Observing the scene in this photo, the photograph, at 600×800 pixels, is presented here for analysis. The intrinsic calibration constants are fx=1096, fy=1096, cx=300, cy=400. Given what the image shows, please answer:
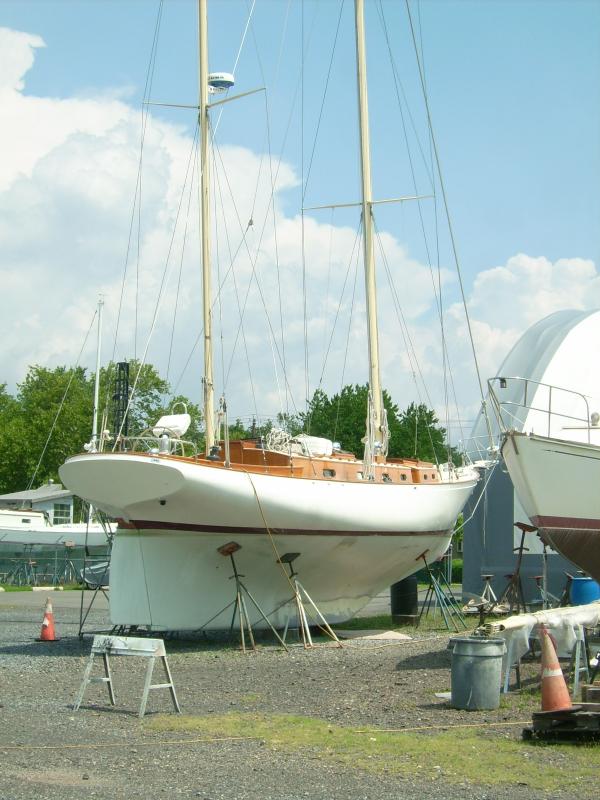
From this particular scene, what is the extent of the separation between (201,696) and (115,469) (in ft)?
19.3

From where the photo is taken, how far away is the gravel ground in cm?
879

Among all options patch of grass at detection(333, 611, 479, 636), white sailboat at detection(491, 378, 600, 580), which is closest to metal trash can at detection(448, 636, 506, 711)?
white sailboat at detection(491, 378, 600, 580)

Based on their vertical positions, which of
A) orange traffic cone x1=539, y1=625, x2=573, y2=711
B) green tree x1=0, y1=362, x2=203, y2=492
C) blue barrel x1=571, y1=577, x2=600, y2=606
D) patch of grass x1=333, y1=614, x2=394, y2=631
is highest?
green tree x1=0, y1=362, x2=203, y2=492

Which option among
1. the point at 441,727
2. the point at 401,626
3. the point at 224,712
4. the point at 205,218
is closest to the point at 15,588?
the point at 401,626

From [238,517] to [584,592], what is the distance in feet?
24.5

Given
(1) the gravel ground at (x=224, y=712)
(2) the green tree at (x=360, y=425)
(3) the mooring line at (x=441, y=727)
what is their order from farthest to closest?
1. (2) the green tree at (x=360, y=425)
2. (3) the mooring line at (x=441, y=727)
3. (1) the gravel ground at (x=224, y=712)

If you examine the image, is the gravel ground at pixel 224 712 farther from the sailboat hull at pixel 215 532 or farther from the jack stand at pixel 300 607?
the sailboat hull at pixel 215 532

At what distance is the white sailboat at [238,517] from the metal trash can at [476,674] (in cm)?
745

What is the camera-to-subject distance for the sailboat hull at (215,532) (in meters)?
19.3

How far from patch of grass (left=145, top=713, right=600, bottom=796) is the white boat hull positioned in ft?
27.9

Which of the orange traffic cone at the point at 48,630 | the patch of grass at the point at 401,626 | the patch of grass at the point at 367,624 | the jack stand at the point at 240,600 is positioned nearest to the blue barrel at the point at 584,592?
the patch of grass at the point at 401,626

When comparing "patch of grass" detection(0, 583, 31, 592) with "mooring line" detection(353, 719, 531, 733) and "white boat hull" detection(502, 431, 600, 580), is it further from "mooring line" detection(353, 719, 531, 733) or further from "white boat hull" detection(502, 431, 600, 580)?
"mooring line" detection(353, 719, 531, 733)

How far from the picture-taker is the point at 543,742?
35.0ft

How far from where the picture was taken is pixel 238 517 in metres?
20.1
